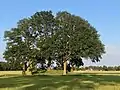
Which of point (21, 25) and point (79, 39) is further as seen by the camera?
point (21, 25)

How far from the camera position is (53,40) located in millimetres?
91438

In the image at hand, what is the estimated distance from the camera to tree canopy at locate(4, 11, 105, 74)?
9112 cm

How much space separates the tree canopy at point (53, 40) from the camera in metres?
91.1

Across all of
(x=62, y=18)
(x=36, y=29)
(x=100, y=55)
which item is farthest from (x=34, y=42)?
(x=100, y=55)

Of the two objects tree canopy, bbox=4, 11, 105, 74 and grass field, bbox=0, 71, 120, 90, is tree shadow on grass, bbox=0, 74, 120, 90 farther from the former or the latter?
tree canopy, bbox=4, 11, 105, 74

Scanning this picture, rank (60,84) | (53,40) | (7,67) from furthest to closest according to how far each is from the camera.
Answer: (7,67) < (53,40) < (60,84)

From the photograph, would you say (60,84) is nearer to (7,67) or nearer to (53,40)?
(53,40)

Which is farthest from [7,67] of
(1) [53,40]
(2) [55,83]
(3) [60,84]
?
(3) [60,84]

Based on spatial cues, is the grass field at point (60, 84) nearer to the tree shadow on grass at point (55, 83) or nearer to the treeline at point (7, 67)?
the tree shadow on grass at point (55, 83)

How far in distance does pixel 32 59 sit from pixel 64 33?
11.6 metres

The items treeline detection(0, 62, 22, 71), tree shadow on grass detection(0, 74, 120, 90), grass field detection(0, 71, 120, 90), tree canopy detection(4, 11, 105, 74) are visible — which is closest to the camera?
grass field detection(0, 71, 120, 90)

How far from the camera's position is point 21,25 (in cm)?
9856

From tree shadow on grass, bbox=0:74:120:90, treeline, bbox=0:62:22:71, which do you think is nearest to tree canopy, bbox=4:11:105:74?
treeline, bbox=0:62:22:71

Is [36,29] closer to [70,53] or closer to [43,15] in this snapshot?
[43,15]
